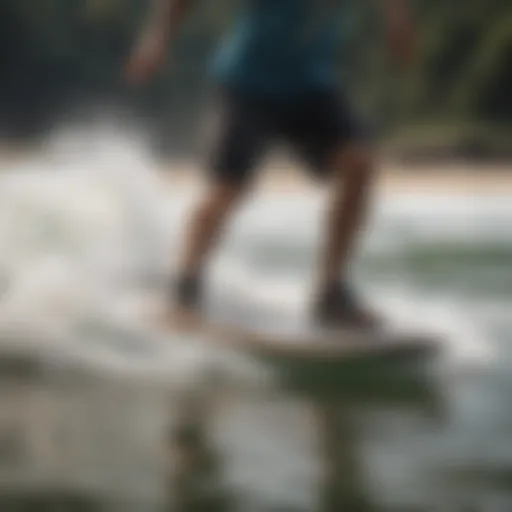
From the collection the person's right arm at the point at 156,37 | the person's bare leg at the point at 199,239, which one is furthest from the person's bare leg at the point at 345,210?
the person's right arm at the point at 156,37

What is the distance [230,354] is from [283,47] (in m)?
0.34

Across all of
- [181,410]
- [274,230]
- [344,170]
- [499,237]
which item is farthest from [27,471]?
[499,237]

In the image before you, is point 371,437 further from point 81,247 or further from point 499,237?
point 81,247

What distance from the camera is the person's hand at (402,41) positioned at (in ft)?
5.12

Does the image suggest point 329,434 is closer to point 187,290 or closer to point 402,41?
point 187,290

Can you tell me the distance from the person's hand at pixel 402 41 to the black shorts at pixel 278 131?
8cm

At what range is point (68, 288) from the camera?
1.56 m

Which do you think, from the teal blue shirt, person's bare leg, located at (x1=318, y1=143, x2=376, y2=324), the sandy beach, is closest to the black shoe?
person's bare leg, located at (x1=318, y1=143, x2=376, y2=324)

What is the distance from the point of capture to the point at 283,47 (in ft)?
5.11

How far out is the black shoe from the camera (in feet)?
5.05

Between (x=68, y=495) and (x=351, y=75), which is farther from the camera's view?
(x=351, y=75)

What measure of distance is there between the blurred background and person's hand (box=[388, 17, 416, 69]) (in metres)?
0.02

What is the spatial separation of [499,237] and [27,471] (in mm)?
573

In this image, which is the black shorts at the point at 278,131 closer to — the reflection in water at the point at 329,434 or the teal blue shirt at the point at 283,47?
the teal blue shirt at the point at 283,47
